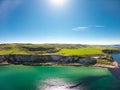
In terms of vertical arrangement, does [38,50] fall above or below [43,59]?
above

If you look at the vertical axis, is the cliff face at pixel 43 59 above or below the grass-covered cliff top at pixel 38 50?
below

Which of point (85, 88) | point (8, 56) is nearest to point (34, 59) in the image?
point (8, 56)

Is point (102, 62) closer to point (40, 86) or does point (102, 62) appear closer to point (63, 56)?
point (63, 56)

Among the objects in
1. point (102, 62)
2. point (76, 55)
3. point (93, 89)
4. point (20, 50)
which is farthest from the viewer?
point (20, 50)

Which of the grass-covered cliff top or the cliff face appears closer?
the cliff face

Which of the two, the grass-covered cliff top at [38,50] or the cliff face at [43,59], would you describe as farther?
the grass-covered cliff top at [38,50]

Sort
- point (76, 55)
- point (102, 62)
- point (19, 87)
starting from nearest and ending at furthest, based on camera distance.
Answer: point (19, 87) < point (102, 62) < point (76, 55)

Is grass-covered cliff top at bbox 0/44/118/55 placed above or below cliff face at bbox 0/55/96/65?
above

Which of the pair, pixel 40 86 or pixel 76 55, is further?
pixel 76 55
